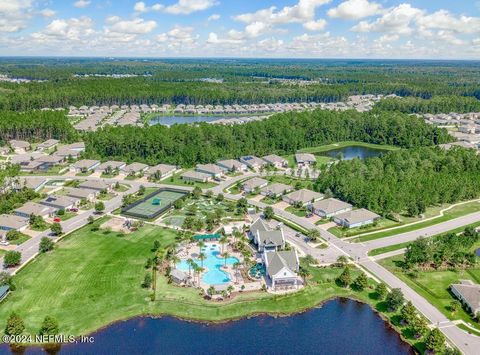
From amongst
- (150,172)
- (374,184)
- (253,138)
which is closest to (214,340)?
(374,184)

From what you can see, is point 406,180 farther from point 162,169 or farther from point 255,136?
point 162,169

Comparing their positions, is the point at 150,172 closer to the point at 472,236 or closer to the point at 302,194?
the point at 302,194

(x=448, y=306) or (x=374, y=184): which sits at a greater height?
(x=374, y=184)

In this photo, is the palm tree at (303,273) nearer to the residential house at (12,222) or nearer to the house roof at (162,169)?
the residential house at (12,222)

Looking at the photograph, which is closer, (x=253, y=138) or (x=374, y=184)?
(x=374, y=184)

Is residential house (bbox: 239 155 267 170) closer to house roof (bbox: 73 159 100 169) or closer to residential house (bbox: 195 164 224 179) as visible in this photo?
residential house (bbox: 195 164 224 179)

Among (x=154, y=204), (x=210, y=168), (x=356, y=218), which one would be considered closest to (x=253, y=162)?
(x=210, y=168)
